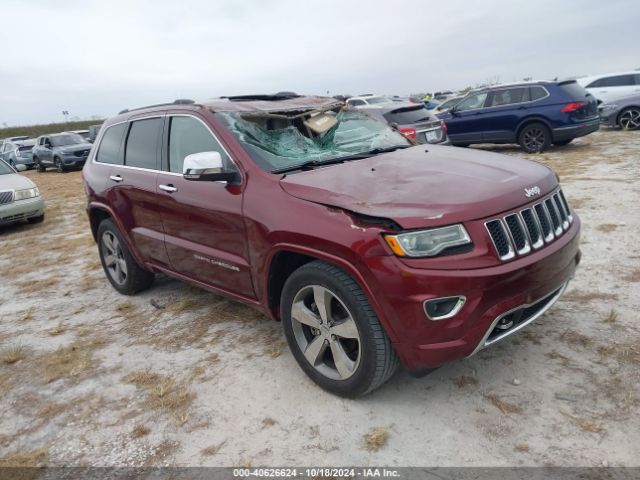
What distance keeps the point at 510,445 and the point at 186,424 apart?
1797mm

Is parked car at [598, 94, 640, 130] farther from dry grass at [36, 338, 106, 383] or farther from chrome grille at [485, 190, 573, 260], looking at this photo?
dry grass at [36, 338, 106, 383]

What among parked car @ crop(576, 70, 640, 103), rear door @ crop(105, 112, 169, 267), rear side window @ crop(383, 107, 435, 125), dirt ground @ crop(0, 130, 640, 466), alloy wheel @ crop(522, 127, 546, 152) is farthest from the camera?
parked car @ crop(576, 70, 640, 103)

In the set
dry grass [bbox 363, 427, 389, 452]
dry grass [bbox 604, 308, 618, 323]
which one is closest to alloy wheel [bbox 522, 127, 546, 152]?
dry grass [bbox 604, 308, 618, 323]

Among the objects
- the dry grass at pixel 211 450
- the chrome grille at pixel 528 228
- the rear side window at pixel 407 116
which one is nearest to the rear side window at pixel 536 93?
the rear side window at pixel 407 116

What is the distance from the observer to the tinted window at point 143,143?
421 cm

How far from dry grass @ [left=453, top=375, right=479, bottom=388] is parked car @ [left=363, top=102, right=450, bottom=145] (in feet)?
24.8

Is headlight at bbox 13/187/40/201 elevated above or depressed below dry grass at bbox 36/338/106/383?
above

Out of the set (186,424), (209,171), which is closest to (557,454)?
(186,424)

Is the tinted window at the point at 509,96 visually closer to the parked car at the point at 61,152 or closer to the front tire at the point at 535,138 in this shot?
the front tire at the point at 535,138

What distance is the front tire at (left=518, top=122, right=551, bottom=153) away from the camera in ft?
37.0

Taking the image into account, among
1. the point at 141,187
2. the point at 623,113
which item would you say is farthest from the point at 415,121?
the point at 623,113

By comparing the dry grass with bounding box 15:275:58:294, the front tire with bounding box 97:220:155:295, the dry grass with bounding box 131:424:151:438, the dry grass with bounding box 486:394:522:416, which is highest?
the front tire with bounding box 97:220:155:295

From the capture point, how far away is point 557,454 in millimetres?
2375

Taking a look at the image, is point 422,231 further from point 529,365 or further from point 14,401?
point 14,401
